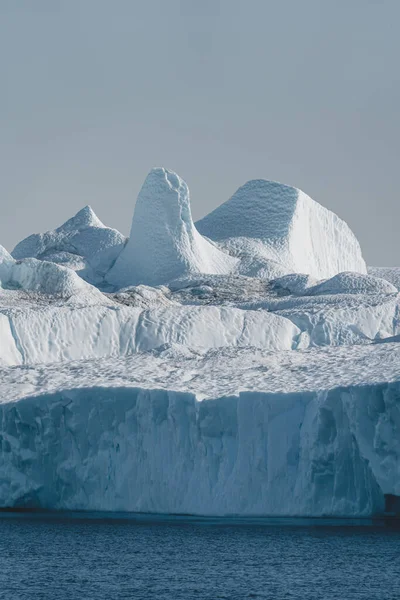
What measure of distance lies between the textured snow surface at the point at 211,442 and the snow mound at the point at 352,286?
15923 mm

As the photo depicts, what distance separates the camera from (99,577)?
21547 millimetres

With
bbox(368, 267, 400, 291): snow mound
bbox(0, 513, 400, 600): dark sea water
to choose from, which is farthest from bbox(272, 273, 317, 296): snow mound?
bbox(0, 513, 400, 600): dark sea water

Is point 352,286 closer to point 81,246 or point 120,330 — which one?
point 120,330

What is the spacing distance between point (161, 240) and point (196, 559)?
2718 cm

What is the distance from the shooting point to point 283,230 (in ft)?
180

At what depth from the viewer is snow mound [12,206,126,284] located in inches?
2023

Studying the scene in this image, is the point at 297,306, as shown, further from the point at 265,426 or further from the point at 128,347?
the point at 265,426

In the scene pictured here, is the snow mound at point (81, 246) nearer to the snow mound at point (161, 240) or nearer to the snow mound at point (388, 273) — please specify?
the snow mound at point (161, 240)

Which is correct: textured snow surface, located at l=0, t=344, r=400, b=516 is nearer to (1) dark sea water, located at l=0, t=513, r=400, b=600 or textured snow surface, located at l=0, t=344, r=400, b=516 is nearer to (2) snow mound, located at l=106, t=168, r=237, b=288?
(1) dark sea water, located at l=0, t=513, r=400, b=600

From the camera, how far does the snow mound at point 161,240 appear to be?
48.2 m

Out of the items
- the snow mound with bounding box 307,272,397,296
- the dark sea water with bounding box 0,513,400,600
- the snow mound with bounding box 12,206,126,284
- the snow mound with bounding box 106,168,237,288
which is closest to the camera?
the dark sea water with bounding box 0,513,400,600

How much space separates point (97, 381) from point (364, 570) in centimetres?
810

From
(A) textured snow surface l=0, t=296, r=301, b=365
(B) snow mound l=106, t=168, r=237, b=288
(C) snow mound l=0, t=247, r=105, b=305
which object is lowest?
(A) textured snow surface l=0, t=296, r=301, b=365

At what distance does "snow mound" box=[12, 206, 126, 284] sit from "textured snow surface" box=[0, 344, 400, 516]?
23298mm
